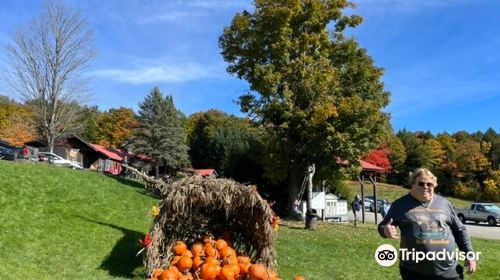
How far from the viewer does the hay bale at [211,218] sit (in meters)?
5.57

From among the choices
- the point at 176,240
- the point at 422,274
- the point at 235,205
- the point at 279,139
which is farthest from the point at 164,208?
the point at 279,139

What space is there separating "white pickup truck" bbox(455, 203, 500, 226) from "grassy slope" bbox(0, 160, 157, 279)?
27259 mm

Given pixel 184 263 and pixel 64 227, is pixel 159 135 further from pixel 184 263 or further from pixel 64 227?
pixel 184 263

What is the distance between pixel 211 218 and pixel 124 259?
12.9 ft

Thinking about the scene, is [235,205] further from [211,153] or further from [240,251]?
[211,153]

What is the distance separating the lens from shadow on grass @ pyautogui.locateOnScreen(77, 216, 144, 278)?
8.47 m

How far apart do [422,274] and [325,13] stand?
21.3m

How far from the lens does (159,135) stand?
56344mm

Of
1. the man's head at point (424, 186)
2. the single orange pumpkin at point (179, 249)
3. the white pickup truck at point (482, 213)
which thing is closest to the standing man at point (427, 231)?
the man's head at point (424, 186)

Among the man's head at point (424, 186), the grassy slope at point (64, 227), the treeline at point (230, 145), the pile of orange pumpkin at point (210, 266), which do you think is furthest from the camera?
the treeline at point (230, 145)

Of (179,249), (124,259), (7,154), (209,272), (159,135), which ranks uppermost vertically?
(159,135)

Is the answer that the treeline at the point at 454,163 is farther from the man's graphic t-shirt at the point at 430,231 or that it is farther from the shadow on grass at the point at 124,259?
the man's graphic t-shirt at the point at 430,231

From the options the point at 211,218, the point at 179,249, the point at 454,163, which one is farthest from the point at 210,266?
the point at 454,163

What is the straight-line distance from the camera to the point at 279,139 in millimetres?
23438
